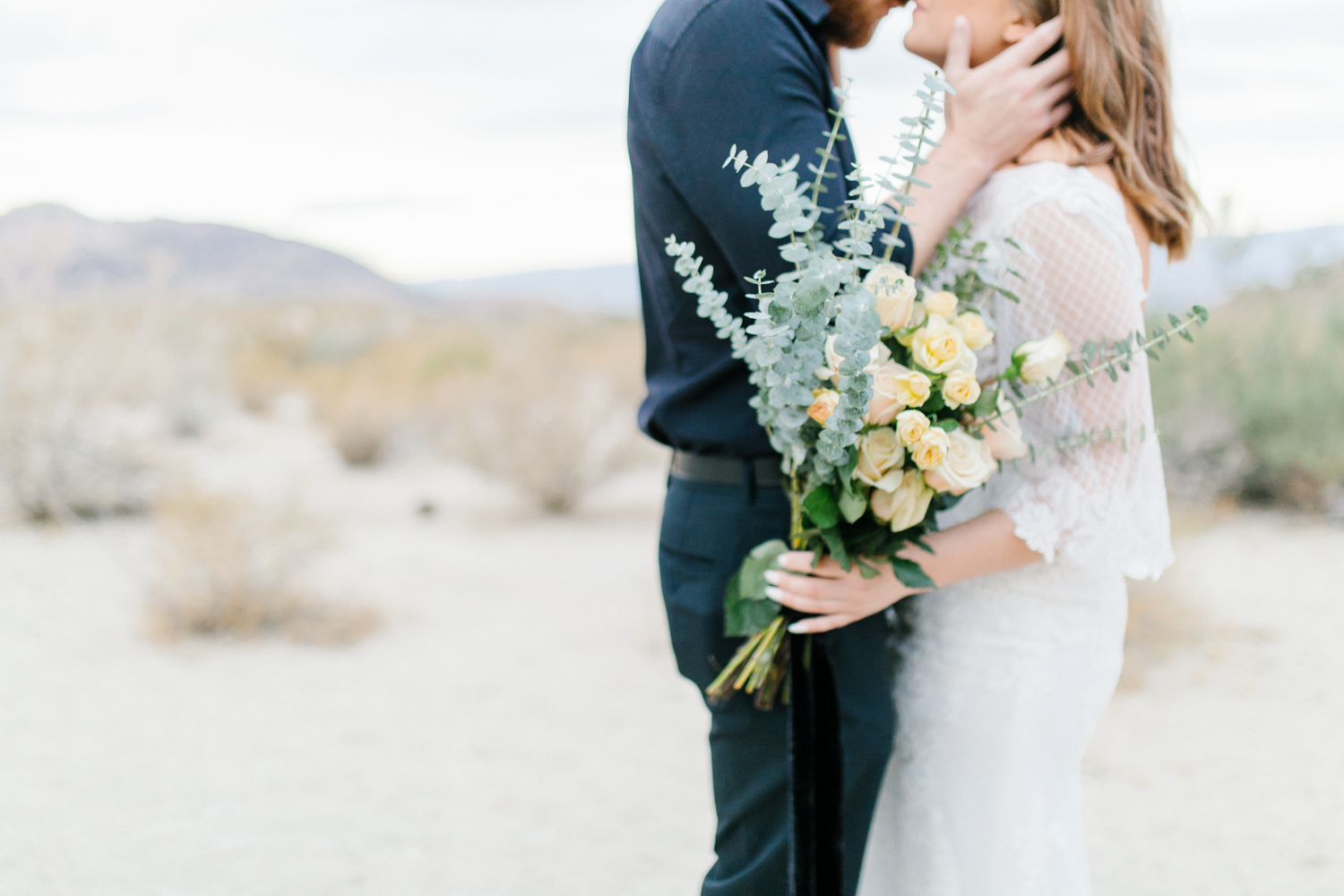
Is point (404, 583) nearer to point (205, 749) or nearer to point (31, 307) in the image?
point (205, 749)

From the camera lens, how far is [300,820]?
3611 millimetres

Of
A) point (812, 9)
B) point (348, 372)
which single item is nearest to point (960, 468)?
point (812, 9)

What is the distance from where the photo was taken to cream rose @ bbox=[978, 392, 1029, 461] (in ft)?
4.42

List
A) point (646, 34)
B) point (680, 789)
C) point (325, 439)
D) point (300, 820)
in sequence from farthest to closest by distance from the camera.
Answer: point (325, 439) < point (680, 789) < point (300, 820) < point (646, 34)

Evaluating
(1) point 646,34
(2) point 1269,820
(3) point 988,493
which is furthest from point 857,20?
(2) point 1269,820

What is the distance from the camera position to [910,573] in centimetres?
138

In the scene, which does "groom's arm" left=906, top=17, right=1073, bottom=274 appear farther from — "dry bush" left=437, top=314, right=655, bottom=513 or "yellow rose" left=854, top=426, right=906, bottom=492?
"dry bush" left=437, top=314, right=655, bottom=513

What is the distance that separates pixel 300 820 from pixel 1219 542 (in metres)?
6.69

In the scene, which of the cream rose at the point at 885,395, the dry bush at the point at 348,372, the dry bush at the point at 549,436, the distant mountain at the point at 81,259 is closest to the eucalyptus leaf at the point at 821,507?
the cream rose at the point at 885,395

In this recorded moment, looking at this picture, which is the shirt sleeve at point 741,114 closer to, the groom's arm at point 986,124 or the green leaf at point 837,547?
the groom's arm at point 986,124

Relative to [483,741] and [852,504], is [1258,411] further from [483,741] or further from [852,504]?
[852,504]

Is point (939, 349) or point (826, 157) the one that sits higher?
point (826, 157)

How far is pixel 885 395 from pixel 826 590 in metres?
0.32

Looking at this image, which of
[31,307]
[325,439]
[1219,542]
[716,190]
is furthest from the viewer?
[325,439]
